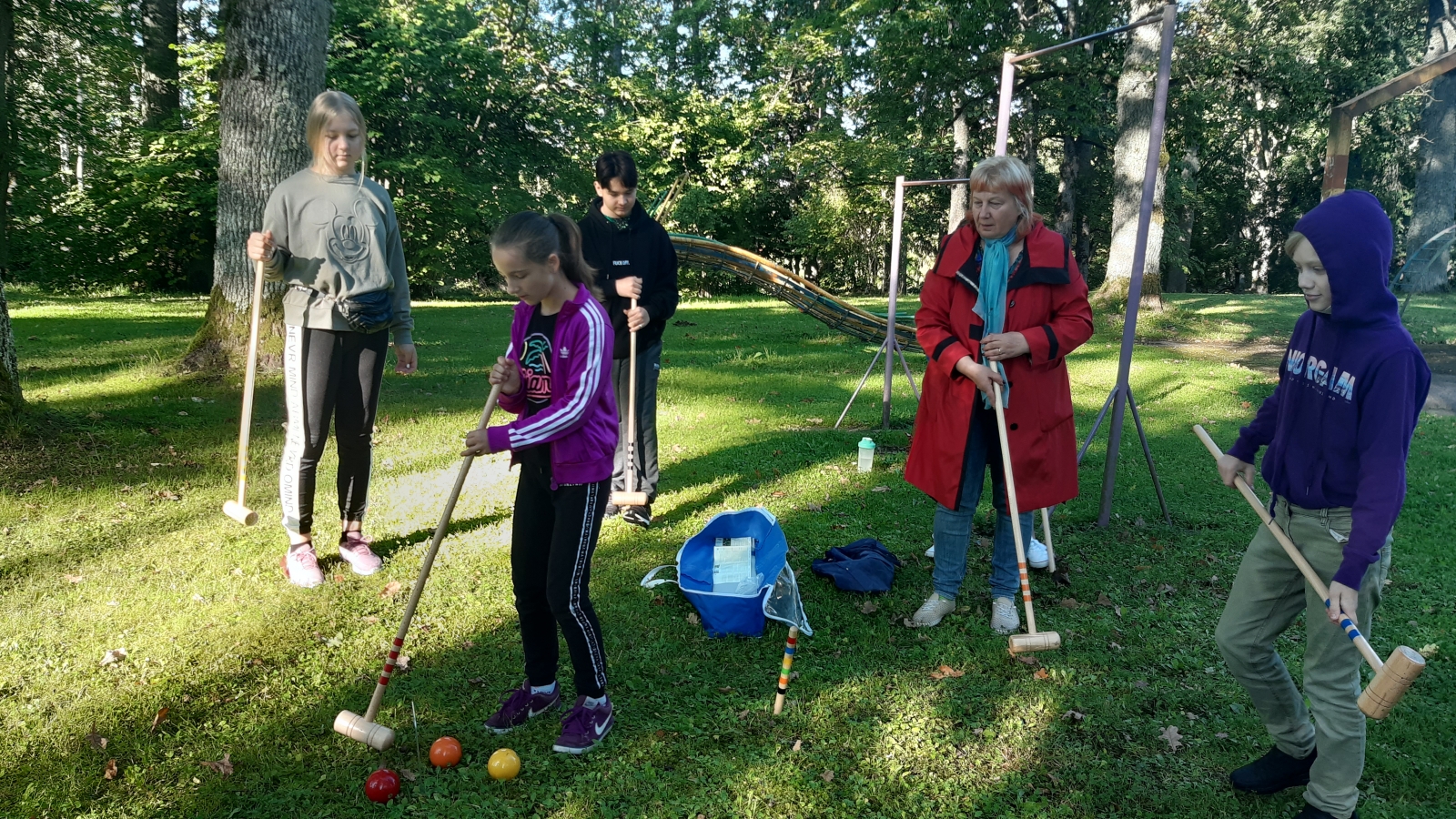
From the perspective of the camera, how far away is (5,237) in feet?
53.8

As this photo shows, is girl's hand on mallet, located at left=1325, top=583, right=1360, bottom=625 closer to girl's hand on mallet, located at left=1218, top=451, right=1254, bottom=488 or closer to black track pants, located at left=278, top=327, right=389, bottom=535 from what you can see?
girl's hand on mallet, located at left=1218, top=451, right=1254, bottom=488

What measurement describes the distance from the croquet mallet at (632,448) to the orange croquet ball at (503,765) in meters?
2.43

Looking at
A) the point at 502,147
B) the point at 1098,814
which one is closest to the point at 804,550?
the point at 1098,814

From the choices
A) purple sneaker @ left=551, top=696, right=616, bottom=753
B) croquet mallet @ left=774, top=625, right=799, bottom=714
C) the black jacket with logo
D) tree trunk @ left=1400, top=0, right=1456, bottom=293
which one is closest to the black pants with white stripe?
purple sneaker @ left=551, top=696, right=616, bottom=753

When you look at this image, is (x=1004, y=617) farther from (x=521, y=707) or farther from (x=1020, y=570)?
(x=521, y=707)

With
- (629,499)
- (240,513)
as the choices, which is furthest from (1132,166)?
(240,513)

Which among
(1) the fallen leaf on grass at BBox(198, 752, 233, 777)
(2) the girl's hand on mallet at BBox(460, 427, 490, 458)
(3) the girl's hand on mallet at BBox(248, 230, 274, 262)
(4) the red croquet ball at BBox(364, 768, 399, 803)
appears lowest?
(1) the fallen leaf on grass at BBox(198, 752, 233, 777)

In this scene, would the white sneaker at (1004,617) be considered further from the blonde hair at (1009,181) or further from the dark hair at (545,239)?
the dark hair at (545,239)

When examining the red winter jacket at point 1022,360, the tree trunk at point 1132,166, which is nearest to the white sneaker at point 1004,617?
the red winter jacket at point 1022,360

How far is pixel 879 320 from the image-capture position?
13.9m

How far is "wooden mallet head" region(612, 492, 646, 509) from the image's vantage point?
5516 mm

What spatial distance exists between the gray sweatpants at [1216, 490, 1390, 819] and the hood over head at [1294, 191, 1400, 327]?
63cm

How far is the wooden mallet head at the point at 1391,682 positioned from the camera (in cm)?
238

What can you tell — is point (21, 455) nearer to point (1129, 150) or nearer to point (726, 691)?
point (726, 691)
